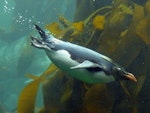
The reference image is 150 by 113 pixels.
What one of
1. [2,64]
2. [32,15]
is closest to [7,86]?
[2,64]

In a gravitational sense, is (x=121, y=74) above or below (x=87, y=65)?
below

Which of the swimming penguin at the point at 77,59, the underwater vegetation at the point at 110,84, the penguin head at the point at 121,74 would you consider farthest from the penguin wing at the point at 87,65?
the underwater vegetation at the point at 110,84

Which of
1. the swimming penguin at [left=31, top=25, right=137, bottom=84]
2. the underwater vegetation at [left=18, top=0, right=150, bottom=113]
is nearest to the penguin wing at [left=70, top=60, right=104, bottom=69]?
the swimming penguin at [left=31, top=25, right=137, bottom=84]

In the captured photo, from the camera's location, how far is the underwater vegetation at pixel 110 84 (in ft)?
8.96

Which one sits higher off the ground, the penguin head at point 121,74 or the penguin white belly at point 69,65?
the penguin white belly at point 69,65

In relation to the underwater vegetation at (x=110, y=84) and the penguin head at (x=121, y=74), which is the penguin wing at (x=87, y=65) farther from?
the underwater vegetation at (x=110, y=84)

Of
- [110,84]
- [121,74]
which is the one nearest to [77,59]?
[121,74]

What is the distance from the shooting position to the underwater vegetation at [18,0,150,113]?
273cm

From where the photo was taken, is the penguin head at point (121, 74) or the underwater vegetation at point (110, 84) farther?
the underwater vegetation at point (110, 84)

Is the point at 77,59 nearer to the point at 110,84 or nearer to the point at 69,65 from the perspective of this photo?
the point at 69,65

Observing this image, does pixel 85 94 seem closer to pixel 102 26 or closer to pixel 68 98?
pixel 68 98

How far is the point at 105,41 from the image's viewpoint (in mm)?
2850

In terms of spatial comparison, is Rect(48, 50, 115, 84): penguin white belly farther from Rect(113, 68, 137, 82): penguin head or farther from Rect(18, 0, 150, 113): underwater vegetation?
Rect(18, 0, 150, 113): underwater vegetation

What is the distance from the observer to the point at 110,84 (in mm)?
2812
